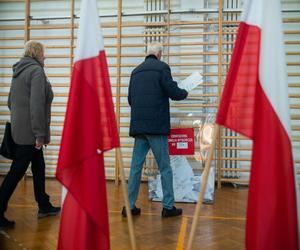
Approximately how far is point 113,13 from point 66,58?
0.86 meters

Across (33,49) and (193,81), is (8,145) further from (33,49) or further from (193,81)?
(193,81)

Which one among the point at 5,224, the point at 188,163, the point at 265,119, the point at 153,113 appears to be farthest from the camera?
the point at 188,163

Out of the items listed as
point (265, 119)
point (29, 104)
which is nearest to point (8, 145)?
point (29, 104)

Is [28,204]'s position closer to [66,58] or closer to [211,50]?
[66,58]

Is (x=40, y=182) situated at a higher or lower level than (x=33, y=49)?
lower

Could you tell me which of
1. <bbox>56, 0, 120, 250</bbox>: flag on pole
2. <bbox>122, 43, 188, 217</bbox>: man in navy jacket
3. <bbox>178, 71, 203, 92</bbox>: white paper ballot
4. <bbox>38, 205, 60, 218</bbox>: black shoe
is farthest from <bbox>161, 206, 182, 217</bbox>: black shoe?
<bbox>56, 0, 120, 250</bbox>: flag on pole

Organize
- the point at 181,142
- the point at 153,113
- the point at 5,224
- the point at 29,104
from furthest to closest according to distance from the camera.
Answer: the point at 181,142
the point at 153,113
the point at 29,104
the point at 5,224

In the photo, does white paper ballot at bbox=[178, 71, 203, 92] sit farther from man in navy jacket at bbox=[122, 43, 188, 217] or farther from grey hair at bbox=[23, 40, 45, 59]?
grey hair at bbox=[23, 40, 45, 59]

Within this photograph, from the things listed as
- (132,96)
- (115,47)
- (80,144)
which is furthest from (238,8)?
(80,144)

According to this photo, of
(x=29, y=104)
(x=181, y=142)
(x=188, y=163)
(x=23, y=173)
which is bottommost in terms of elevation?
(x=188, y=163)

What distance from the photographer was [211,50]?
15.6ft

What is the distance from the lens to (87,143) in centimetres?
175

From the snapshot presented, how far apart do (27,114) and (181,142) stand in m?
1.44

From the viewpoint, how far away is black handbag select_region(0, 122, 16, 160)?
290 centimetres
